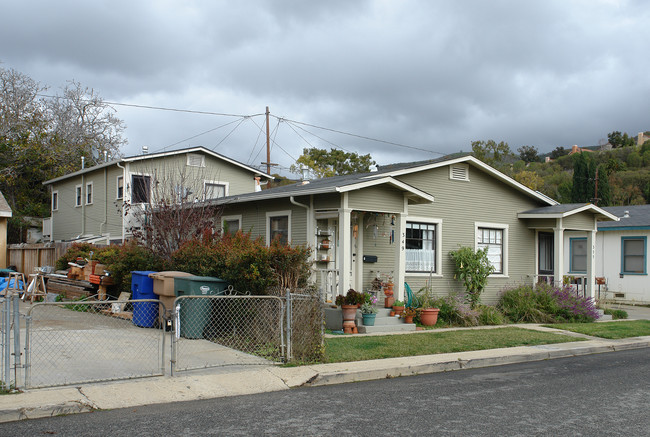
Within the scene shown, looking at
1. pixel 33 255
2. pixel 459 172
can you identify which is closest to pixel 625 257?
pixel 459 172

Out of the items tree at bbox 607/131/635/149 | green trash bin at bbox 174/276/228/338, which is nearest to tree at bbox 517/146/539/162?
tree at bbox 607/131/635/149

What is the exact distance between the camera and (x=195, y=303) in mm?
11297

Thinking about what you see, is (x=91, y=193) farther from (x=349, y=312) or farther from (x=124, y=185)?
(x=349, y=312)

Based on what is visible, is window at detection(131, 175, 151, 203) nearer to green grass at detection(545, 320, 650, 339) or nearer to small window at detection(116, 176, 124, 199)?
small window at detection(116, 176, 124, 199)

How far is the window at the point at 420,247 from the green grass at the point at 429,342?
2.92m

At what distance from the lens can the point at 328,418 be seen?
22.0 ft

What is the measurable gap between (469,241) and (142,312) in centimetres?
957

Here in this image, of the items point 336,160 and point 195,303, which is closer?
point 195,303

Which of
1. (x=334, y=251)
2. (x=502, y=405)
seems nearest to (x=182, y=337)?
(x=334, y=251)

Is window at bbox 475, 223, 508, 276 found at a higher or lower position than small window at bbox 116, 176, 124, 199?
lower

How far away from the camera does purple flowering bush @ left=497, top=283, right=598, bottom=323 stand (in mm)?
16828

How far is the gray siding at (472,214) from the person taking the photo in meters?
16.9

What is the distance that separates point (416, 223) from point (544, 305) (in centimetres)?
447

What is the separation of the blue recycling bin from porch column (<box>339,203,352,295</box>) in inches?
162
